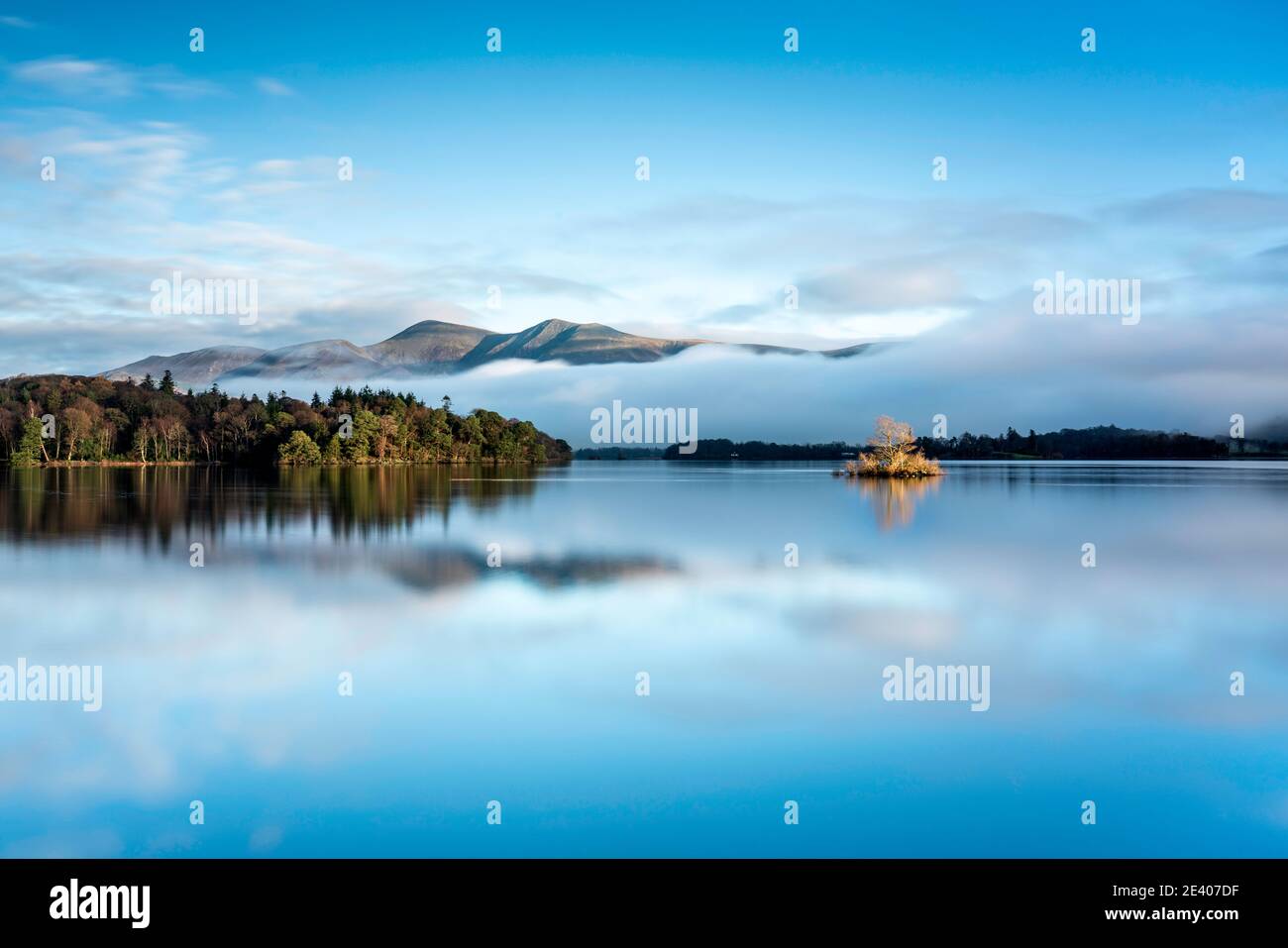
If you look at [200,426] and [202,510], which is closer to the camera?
[202,510]

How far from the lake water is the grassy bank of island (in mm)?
97639

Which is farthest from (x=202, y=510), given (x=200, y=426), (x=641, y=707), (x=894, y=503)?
(x=200, y=426)

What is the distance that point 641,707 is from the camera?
8867mm

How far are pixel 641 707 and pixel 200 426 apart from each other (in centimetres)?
12666

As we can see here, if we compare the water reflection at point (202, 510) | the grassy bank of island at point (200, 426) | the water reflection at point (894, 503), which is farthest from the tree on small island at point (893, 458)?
the grassy bank of island at point (200, 426)

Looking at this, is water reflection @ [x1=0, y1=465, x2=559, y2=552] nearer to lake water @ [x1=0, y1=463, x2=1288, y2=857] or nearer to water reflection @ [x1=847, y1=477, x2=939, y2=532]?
lake water @ [x1=0, y1=463, x2=1288, y2=857]

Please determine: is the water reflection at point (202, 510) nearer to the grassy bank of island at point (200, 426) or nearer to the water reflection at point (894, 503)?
the water reflection at point (894, 503)

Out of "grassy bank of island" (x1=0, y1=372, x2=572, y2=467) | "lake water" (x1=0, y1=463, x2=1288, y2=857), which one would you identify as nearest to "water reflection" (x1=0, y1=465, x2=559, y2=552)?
"lake water" (x1=0, y1=463, x2=1288, y2=857)

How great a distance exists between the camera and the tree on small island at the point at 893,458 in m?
64.1

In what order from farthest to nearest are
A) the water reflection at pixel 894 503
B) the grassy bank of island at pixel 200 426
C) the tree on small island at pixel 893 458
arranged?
the grassy bank of island at pixel 200 426 → the tree on small island at pixel 893 458 → the water reflection at pixel 894 503

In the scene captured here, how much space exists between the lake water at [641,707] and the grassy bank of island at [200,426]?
97639 mm

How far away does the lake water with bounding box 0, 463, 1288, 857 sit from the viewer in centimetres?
639

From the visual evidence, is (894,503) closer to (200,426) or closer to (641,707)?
(641,707)
